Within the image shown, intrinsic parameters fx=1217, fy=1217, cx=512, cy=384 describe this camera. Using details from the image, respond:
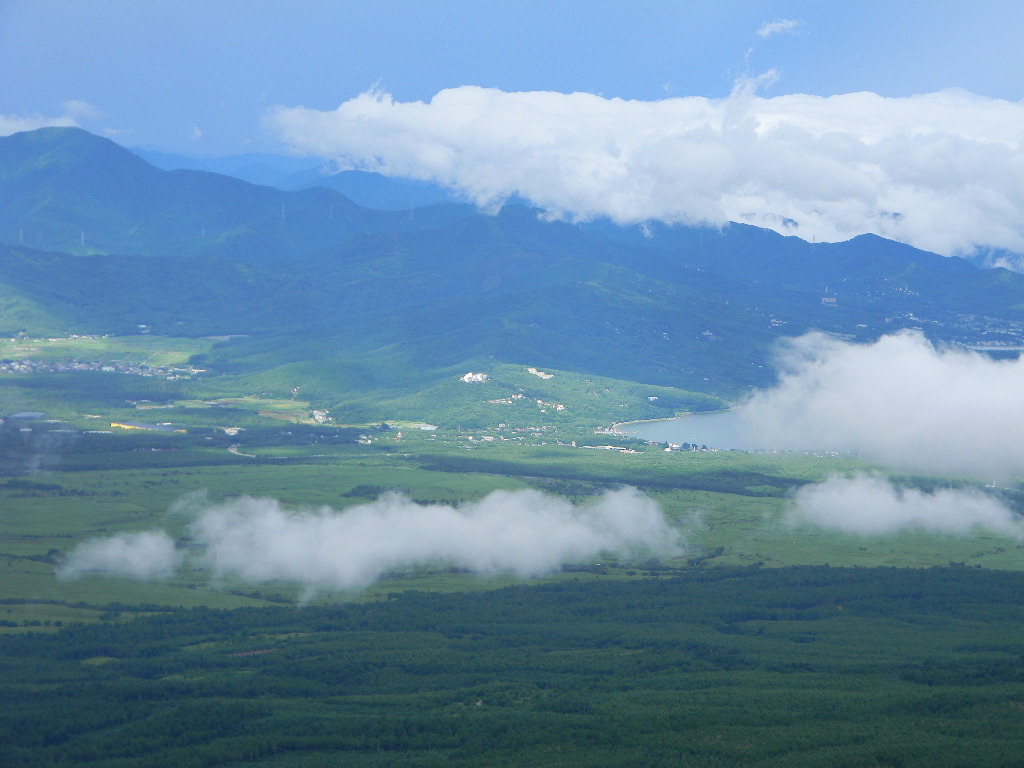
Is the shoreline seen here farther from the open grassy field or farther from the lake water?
the open grassy field

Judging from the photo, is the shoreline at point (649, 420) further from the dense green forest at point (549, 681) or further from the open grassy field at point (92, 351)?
the dense green forest at point (549, 681)

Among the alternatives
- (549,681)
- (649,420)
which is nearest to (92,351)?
(649,420)

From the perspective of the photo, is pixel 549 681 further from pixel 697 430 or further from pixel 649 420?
pixel 649 420

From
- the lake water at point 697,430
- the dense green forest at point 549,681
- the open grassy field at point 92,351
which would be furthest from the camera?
the open grassy field at point 92,351

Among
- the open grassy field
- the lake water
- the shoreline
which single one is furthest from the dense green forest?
the open grassy field

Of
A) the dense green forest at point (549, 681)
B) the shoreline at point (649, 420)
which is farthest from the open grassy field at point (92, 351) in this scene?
the dense green forest at point (549, 681)

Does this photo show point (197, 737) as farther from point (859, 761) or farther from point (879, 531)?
point (879, 531)

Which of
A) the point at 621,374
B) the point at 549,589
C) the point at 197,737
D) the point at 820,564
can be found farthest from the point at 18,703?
the point at 621,374

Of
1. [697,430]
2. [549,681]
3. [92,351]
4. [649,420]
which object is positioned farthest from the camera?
[92,351]
